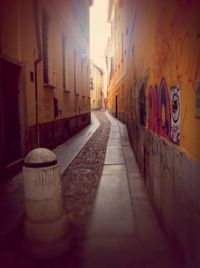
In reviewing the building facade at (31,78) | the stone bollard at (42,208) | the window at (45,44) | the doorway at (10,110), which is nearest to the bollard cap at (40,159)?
the stone bollard at (42,208)

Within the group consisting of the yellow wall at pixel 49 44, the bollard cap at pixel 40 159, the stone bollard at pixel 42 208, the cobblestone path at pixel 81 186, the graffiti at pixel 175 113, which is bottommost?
the cobblestone path at pixel 81 186

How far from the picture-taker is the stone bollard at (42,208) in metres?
2.90

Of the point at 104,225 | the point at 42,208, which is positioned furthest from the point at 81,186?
the point at 42,208

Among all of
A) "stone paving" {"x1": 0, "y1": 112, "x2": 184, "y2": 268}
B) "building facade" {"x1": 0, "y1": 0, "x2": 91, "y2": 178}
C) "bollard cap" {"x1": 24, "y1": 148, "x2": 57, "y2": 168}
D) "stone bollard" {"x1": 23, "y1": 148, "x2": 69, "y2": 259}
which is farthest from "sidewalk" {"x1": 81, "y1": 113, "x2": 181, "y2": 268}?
"building facade" {"x1": 0, "y1": 0, "x2": 91, "y2": 178}

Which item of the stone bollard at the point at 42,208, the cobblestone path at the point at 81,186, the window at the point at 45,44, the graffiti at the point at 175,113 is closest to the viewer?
the stone bollard at the point at 42,208

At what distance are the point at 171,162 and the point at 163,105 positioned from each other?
994mm

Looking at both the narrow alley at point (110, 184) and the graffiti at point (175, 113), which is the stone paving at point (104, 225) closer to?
the narrow alley at point (110, 184)

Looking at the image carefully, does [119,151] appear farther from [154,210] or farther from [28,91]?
[154,210]

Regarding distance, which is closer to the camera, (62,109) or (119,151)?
(119,151)

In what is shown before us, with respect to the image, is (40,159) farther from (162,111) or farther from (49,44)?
(49,44)

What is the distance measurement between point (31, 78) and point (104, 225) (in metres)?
4.97

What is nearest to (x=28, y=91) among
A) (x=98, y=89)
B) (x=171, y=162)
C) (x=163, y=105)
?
(x=163, y=105)

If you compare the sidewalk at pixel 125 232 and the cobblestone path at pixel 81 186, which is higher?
the cobblestone path at pixel 81 186

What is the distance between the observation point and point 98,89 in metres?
52.1
